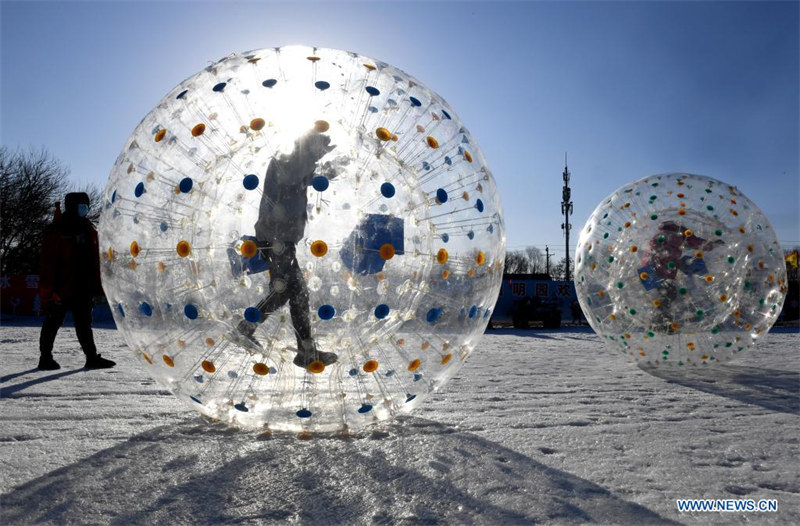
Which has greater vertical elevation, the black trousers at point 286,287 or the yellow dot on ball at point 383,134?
the yellow dot on ball at point 383,134

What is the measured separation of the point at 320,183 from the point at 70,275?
153 inches

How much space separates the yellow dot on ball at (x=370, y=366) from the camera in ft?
8.84

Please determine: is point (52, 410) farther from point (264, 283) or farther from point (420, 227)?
point (420, 227)

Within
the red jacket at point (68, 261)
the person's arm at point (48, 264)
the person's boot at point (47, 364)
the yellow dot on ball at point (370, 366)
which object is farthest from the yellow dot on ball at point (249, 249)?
the person's boot at point (47, 364)

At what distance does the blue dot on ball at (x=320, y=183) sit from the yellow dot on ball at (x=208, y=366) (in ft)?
3.39

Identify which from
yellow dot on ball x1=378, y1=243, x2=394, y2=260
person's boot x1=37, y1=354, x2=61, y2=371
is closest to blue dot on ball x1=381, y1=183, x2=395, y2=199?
yellow dot on ball x1=378, y1=243, x2=394, y2=260

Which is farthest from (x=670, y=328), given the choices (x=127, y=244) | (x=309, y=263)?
(x=127, y=244)

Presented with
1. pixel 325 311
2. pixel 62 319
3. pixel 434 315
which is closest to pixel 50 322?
pixel 62 319

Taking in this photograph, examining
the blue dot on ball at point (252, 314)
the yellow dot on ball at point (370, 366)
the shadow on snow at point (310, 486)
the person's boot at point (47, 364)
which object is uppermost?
the blue dot on ball at point (252, 314)

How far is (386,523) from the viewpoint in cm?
196

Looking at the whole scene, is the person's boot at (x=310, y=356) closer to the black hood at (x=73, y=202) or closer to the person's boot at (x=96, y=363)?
the person's boot at (x=96, y=363)

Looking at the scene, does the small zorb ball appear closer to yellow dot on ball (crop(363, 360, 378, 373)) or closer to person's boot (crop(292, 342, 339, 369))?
yellow dot on ball (crop(363, 360, 378, 373))

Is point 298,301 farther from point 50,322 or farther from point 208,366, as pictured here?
point 50,322

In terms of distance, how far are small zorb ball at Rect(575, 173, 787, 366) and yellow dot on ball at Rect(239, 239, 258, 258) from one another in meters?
4.13
